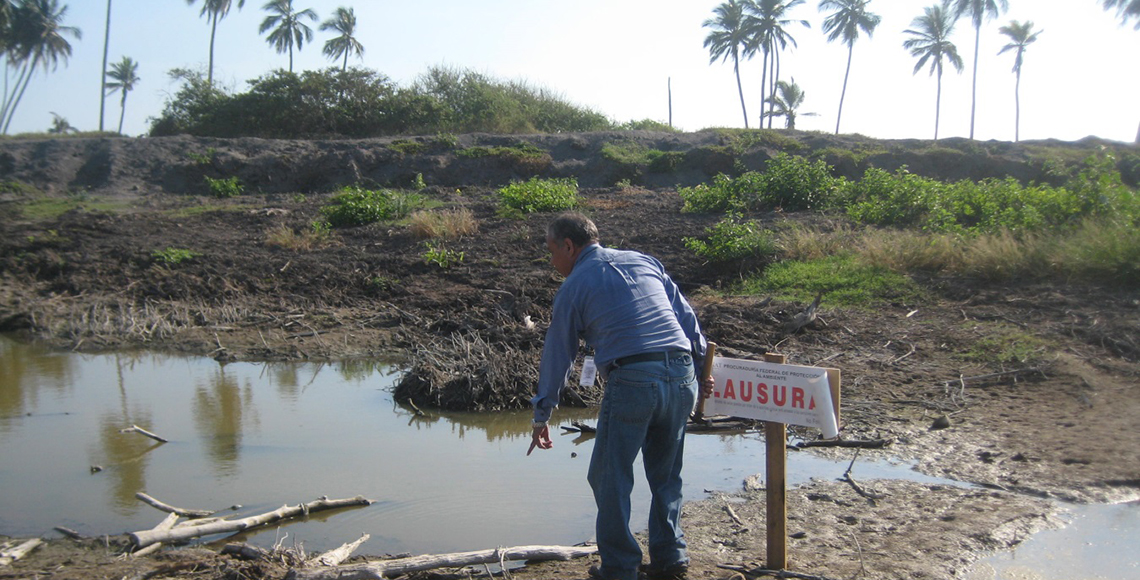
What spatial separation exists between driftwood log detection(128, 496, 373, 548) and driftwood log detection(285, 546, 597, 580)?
126cm

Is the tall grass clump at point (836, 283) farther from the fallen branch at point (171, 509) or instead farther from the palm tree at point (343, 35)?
the palm tree at point (343, 35)

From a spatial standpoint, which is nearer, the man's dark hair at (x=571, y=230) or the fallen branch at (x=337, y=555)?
the man's dark hair at (x=571, y=230)

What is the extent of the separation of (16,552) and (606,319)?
12.1ft

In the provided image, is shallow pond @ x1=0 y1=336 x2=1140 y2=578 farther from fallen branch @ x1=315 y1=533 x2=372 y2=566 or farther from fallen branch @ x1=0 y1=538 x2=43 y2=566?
fallen branch @ x1=0 y1=538 x2=43 y2=566

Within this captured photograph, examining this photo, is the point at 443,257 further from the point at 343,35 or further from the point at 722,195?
the point at 343,35

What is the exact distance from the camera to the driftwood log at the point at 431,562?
433cm

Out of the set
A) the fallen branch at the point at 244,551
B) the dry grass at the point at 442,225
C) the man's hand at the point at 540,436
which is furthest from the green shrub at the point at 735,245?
the fallen branch at the point at 244,551

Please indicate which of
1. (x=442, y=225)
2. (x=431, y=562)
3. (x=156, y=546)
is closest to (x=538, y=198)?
(x=442, y=225)

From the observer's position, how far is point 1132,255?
10938 millimetres

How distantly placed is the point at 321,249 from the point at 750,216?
814 cm

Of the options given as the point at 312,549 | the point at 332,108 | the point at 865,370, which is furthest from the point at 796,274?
the point at 332,108

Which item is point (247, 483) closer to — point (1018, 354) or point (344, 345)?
point (344, 345)

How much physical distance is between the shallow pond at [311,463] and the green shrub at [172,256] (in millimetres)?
5141

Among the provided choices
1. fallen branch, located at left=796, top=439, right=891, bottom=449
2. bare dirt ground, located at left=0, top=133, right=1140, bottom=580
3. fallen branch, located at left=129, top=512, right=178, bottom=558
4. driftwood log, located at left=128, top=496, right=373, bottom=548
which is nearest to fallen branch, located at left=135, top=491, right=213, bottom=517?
fallen branch, located at left=129, top=512, right=178, bottom=558
